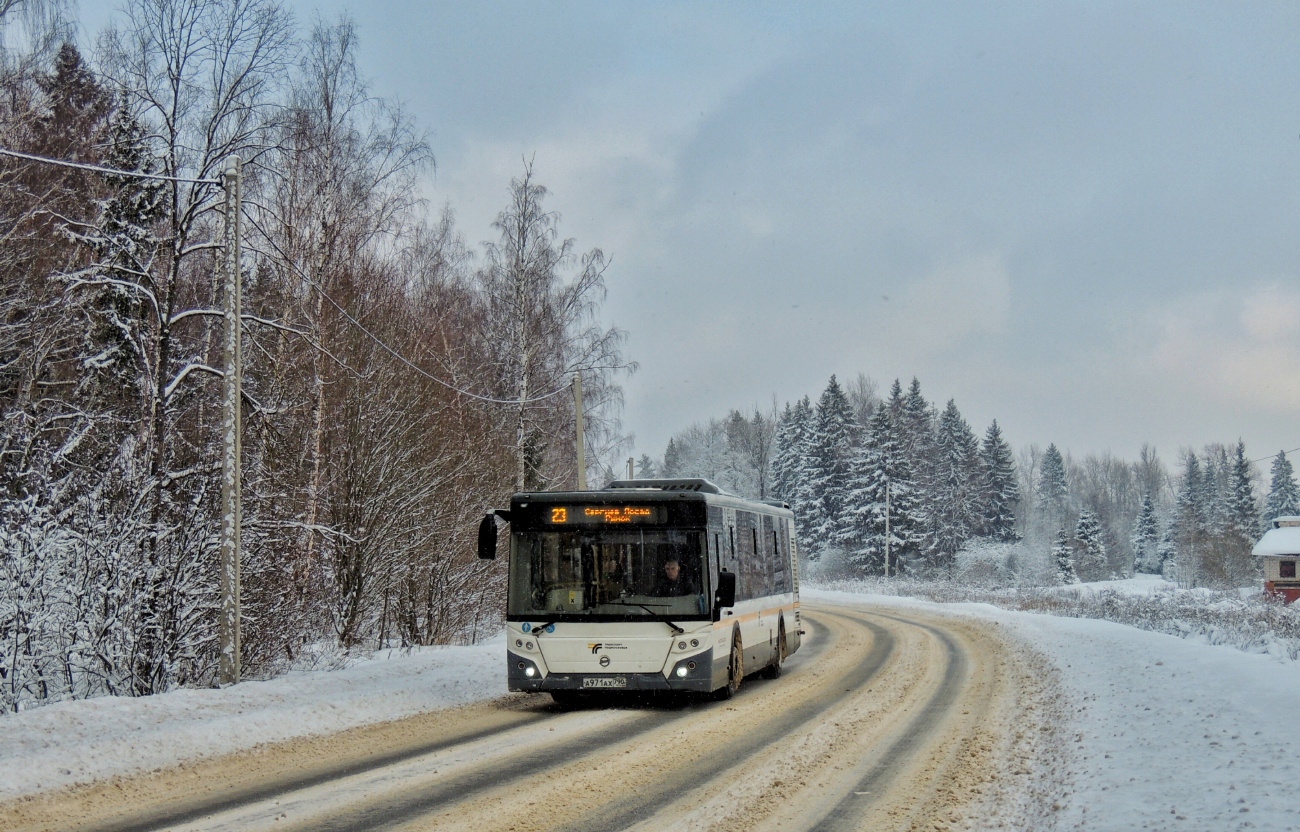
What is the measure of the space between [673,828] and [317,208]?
2046 centimetres

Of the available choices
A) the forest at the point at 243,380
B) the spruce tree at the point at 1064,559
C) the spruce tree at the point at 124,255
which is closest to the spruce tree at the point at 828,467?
the spruce tree at the point at 1064,559

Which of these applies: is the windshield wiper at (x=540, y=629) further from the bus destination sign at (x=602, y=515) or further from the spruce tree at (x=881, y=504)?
the spruce tree at (x=881, y=504)

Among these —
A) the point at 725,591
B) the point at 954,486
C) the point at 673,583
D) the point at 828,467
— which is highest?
the point at 828,467

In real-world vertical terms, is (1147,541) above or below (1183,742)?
above

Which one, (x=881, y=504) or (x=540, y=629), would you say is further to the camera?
(x=881, y=504)

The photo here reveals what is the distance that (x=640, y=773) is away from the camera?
9.05 metres

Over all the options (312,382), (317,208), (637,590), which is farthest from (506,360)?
(637,590)

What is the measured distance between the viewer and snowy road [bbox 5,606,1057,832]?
7.31 m

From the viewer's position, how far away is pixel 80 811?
7.46 metres

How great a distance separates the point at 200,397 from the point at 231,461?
266 inches

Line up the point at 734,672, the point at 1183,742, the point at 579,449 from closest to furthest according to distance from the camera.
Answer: the point at 1183,742 < the point at 734,672 < the point at 579,449

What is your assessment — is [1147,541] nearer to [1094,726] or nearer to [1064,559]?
[1064,559]

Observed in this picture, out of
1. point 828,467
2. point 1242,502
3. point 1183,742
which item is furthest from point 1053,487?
point 1183,742

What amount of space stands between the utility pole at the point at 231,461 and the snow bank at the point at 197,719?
0.60 meters
